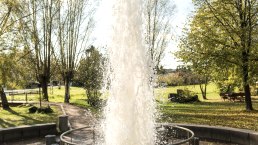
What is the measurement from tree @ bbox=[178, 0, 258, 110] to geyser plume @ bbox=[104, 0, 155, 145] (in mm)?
12905

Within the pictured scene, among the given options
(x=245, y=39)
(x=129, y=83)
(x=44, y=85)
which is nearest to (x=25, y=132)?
(x=129, y=83)

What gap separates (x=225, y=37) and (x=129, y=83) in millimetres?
15438

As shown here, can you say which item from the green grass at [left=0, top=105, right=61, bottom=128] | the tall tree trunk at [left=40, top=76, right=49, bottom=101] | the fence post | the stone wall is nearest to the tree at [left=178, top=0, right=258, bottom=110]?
the green grass at [left=0, top=105, right=61, bottom=128]

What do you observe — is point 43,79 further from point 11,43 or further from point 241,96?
point 241,96

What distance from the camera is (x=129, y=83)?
9.47 meters

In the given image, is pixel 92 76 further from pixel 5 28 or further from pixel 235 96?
pixel 235 96

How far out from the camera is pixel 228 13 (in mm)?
22750

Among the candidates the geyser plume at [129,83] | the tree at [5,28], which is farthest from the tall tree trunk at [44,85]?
the geyser plume at [129,83]

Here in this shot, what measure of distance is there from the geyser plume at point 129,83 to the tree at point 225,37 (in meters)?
12.9

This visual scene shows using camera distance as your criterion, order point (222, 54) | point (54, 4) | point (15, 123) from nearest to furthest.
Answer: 1. point (15, 123)
2. point (222, 54)
3. point (54, 4)

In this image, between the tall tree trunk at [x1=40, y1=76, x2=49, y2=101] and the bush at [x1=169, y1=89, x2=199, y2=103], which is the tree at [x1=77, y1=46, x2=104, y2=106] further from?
the bush at [x1=169, y1=89, x2=199, y2=103]

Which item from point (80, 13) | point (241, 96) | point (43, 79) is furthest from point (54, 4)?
point (241, 96)

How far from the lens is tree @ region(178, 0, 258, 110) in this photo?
21.4 metres

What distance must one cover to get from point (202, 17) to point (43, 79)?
18705mm
